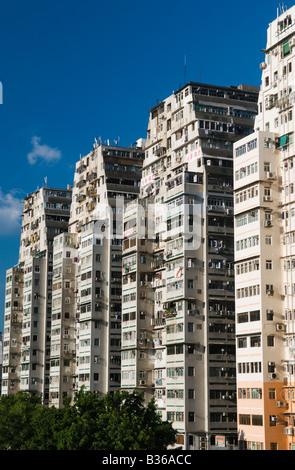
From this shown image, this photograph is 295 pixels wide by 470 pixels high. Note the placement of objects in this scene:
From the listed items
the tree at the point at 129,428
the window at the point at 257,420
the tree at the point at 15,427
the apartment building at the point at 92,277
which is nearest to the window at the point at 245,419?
the window at the point at 257,420

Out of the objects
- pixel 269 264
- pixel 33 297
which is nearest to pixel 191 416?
pixel 269 264

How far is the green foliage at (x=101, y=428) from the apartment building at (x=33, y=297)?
4527cm

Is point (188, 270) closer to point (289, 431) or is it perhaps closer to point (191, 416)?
point (191, 416)

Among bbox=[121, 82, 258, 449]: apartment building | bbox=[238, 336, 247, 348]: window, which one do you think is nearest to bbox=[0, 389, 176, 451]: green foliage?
bbox=[121, 82, 258, 449]: apartment building

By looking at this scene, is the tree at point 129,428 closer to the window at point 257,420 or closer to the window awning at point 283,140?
the window at point 257,420

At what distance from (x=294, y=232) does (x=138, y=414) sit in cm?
2323

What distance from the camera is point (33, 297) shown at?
137875 millimetres

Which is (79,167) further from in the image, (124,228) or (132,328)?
(132,328)

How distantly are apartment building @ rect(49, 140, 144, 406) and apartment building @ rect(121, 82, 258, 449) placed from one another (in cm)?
765

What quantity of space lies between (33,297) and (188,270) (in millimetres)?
50671
